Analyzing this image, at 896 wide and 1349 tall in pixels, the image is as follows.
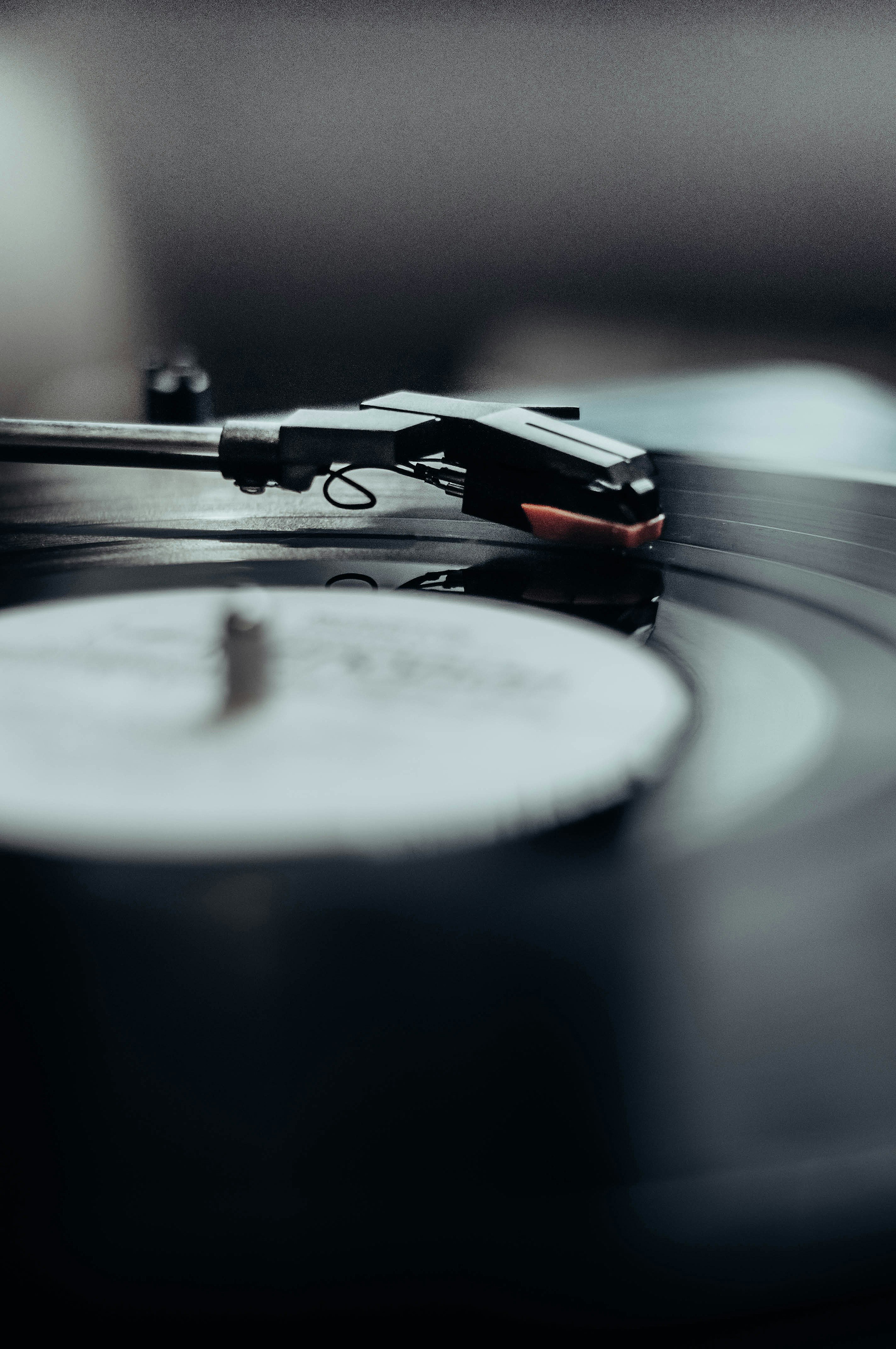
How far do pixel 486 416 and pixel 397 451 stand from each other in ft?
0.21

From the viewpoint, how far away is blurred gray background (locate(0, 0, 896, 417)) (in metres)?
1.27

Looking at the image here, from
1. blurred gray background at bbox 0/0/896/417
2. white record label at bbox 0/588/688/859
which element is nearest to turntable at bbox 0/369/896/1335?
white record label at bbox 0/588/688/859

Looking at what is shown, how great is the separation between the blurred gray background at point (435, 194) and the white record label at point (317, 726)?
0.88 m

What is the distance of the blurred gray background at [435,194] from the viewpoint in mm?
1273

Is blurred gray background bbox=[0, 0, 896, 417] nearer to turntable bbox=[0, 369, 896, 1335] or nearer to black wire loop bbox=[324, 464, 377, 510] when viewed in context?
black wire loop bbox=[324, 464, 377, 510]

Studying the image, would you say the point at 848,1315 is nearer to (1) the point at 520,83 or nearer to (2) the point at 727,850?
(2) the point at 727,850

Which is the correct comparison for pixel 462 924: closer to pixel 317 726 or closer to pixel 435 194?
pixel 317 726

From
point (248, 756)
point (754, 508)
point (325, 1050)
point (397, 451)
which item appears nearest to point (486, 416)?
point (397, 451)

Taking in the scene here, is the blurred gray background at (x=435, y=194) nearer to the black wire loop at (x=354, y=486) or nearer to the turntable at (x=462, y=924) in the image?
the black wire loop at (x=354, y=486)

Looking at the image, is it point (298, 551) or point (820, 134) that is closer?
point (298, 551)

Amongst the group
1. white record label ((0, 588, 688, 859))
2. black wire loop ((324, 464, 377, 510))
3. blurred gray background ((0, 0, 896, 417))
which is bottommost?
white record label ((0, 588, 688, 859))

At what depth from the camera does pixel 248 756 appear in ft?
1.16

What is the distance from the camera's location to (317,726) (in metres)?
0.38

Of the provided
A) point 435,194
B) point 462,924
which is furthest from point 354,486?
point 435,194
